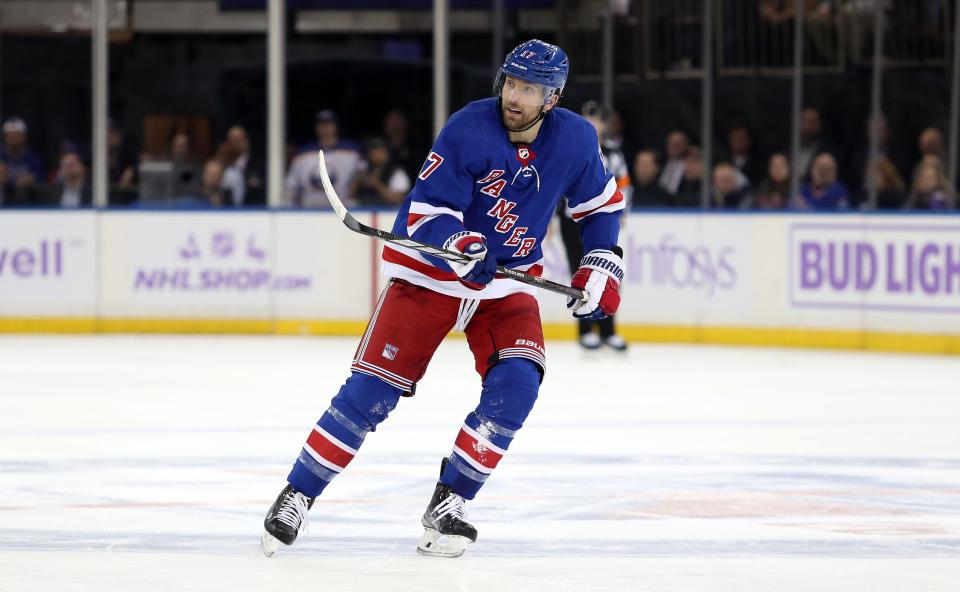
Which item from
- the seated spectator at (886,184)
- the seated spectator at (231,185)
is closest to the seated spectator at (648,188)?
the seated spectator at (886,184)

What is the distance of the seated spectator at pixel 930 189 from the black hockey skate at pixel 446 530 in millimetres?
7501

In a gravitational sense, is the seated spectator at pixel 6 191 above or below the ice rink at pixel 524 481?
above

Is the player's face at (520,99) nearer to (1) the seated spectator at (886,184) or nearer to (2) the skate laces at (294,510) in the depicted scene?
(2) the skate laces at (294,510)

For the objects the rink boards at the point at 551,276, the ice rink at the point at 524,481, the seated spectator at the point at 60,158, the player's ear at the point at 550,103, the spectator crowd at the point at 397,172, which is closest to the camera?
the ice rink at the point at 524,481

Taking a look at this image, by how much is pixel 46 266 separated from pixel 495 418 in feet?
24.8

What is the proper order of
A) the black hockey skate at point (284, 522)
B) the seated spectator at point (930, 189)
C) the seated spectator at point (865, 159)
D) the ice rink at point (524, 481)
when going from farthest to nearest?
the seated spectator at point (865, 159), the seated spectator at point (930, 189), the black hockey skate at point (284, 522), the ice rink at point (524, 481)

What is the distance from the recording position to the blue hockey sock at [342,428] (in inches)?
157

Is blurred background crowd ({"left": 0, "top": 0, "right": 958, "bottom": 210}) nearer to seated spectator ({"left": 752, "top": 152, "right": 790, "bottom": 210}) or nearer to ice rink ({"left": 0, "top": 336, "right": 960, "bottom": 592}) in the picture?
seated spectator ({"left": 752, "top": 152, "right": 790, "bottom": 210})

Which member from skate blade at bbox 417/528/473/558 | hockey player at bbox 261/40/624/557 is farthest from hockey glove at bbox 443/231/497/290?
skate blade at bbox 417/528/473/558

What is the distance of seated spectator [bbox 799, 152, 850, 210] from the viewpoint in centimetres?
1109

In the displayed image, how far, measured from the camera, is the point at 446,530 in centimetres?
402

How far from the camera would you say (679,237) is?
1066cm

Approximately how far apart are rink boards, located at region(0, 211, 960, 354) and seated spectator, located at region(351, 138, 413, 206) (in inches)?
23.5

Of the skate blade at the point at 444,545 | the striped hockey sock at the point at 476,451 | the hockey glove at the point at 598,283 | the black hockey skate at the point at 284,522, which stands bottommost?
the skate blade at the point at 444,545
